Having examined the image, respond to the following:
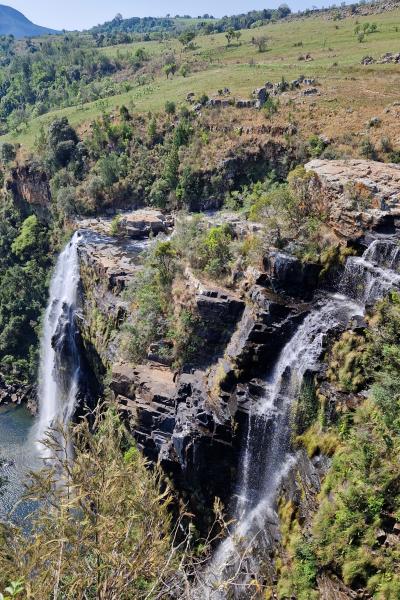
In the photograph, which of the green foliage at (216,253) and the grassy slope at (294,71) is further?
the grassy slope at (294,71)

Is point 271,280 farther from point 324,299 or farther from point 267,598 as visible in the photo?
point 267,598

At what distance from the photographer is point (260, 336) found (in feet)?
83.4

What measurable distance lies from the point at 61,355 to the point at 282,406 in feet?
84.7

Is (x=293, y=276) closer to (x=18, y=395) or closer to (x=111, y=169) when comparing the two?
(x=18, y=395)

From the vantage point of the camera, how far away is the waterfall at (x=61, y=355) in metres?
42.3

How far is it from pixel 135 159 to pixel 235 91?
17829 mm

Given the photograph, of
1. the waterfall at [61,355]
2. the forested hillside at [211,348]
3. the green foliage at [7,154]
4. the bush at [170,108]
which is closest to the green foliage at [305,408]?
the forested hillside at [211,348]

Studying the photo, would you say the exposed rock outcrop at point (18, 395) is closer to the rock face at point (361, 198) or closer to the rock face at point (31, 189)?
the rock face at point (31, 189)

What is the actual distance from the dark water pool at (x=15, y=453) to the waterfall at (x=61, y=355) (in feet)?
3.59

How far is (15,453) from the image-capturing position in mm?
39406

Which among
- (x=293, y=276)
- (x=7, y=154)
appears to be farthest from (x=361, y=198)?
(x=7, y=154)

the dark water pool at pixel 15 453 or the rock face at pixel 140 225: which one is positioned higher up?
the rock face at pixel 140 225

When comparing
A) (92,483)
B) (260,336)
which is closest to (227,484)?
(260,336)

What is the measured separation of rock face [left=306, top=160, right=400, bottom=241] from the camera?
995 inches
